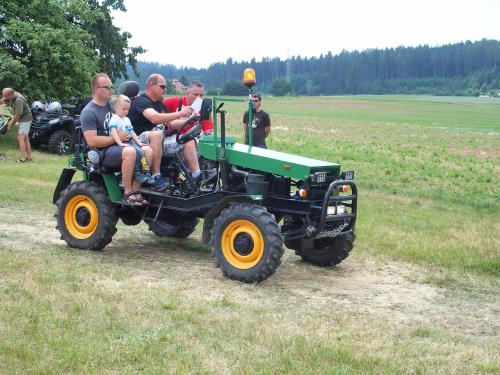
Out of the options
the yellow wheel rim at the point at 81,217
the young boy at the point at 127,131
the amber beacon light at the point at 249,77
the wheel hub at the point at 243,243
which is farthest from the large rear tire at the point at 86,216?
the amber beacon light at the point at 249,77

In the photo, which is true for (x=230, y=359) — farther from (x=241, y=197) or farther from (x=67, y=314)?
(x=241, y=197)

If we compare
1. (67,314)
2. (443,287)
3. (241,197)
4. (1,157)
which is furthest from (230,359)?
(1,157)

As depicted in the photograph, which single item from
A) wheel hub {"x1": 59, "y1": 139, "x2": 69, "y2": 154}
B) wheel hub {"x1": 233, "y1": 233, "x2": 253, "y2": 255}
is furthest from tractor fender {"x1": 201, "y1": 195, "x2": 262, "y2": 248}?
wheel hub {"x1": 59, "y1": 139, "x2": 69, "y2": 154}

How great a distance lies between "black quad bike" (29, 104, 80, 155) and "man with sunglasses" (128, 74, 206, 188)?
12.7 metres

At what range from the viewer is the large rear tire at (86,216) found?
848cm

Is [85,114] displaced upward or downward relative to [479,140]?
upward

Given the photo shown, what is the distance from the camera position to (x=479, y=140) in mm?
35781

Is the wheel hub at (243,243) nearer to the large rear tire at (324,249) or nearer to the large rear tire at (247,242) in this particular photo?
the large rear tire at (247,242)

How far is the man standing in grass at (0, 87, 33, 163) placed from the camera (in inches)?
713

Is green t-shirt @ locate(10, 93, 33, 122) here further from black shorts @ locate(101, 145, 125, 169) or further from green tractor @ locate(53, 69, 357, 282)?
black shorts @ locate(101, 145, 125, 169)

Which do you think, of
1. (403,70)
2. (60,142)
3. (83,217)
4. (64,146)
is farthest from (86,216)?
(403,70)

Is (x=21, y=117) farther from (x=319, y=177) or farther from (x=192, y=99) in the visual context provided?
(x=319, y=177)

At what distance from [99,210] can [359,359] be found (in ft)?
14.2

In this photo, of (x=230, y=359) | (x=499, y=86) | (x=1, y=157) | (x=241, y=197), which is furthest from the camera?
(x=499, y=86)
